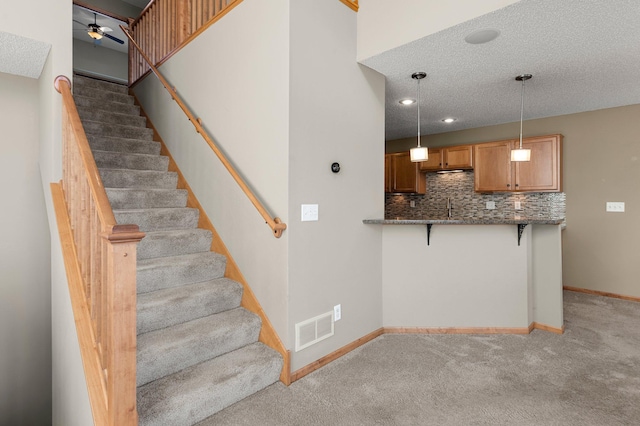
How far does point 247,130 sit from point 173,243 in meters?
1.15

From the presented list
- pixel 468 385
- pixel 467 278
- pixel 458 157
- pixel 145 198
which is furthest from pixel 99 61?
pixel 468 385

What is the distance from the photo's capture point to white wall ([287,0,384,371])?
250 centimetres

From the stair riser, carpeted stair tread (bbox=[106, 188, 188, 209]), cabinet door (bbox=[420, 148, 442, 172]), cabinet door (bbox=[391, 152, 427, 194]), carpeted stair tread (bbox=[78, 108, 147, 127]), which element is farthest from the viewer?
cabinet door (bbox=[391, 152, 427, 194])

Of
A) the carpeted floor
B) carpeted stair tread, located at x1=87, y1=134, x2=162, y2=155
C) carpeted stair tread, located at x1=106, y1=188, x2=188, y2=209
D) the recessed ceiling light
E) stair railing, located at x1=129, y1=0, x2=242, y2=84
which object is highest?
stair railing, located at x1=129, y1=0, x2=242, y2=84

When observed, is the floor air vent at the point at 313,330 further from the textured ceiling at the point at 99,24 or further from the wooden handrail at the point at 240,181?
the textured ceiling at the point at 99,24

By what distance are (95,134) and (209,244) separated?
201cm

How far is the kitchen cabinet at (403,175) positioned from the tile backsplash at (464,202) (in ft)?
0.75

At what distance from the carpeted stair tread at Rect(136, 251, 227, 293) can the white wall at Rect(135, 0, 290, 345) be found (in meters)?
0.21

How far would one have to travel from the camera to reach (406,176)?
20.5 ft

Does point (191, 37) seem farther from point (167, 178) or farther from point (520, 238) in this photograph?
point (520, 238)

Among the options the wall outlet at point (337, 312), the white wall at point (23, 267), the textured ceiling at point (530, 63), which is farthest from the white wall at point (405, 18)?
the white wall at point (23, 267)

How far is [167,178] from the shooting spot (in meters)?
3.68

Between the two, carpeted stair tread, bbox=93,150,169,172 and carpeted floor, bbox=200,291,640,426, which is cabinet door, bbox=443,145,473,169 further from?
carpeted stair tread, bbox=93,150,169,172

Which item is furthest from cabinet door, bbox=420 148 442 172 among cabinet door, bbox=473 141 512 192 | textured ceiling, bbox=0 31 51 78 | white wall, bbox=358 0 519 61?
textured ceiling, bbox=0 31 51 78
